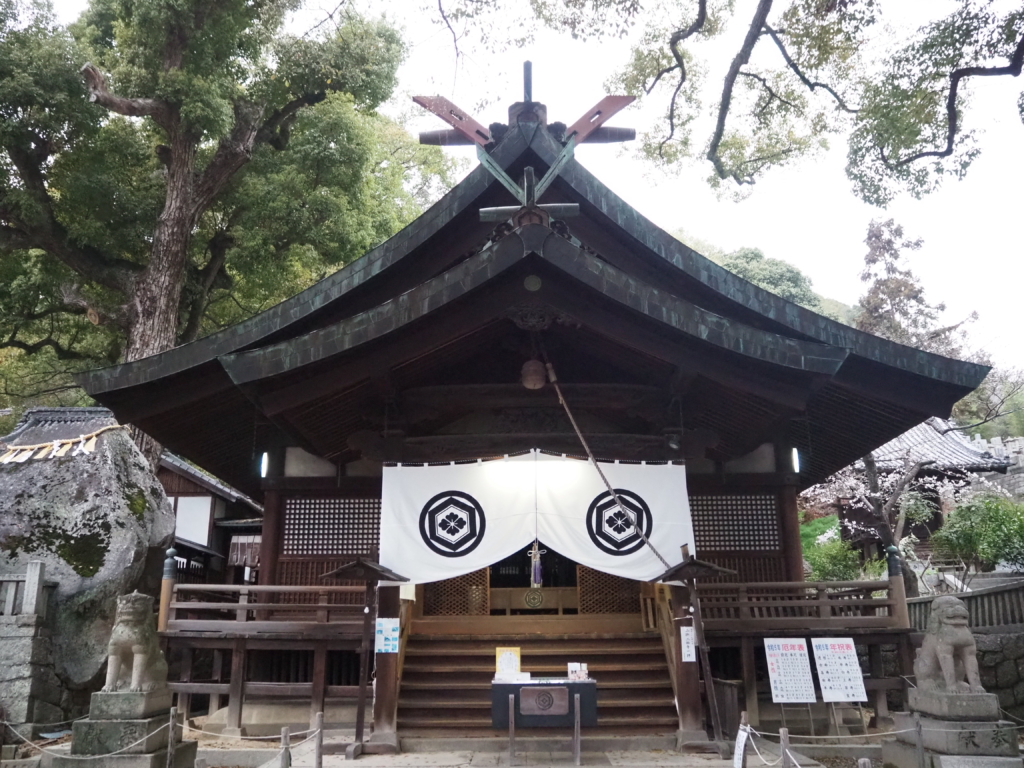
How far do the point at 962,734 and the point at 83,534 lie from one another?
38.5 ft

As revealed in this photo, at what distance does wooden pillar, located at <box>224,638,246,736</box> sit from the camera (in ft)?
29.0

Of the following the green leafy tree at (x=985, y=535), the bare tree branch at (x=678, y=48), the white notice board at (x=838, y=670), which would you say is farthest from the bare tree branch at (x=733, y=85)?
the white notice board at (x=838, y=670)

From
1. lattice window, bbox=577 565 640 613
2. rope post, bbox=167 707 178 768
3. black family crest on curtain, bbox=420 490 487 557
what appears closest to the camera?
rope post, bbox=167 707 178 768

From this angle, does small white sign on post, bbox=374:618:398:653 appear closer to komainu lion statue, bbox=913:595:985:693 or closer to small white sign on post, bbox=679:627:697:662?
small white sign on post, bbox=679:627:697:662

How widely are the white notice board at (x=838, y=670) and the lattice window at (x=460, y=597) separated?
5.22 metres

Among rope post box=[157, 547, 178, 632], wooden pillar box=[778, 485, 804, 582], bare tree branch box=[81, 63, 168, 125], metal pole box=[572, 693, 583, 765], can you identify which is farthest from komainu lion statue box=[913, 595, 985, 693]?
bare tree branch box=[81, 63, 168, 125]

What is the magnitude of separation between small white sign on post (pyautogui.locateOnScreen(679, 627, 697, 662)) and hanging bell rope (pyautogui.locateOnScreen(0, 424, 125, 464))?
815 centimetres

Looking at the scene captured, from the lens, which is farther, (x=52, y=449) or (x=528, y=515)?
(x=52, y=449)

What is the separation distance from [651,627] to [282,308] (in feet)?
20.4

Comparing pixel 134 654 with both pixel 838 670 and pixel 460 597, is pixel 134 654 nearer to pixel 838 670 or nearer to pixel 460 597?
pixel 460 597

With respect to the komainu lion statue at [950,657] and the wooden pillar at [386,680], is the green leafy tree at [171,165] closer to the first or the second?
the wooden pillar at [386,680]

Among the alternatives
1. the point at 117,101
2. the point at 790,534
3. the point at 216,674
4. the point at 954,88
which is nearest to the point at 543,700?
the point at 790,534

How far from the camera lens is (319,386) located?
740 cm

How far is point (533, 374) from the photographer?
7.70 m
